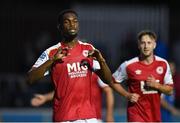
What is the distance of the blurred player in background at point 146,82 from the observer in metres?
8.73

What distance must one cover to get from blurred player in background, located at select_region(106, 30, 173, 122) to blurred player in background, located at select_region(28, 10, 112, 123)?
1.68 metres

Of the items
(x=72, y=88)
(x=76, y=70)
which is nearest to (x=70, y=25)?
(x=76, y=70)

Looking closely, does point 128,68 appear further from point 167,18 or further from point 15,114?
point 167,18

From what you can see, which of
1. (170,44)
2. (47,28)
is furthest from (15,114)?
(170,44)

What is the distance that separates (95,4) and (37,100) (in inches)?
318

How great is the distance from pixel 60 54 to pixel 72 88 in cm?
37

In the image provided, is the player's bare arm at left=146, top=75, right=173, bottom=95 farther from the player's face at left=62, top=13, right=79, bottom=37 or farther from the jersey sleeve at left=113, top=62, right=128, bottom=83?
the player's face at left=62, top=13, right=79, bottom=37

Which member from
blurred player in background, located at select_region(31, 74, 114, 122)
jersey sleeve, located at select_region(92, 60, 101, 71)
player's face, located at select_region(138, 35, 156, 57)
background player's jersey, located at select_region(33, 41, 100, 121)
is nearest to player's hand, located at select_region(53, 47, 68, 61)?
background player's jersey, located at select_region(33, 41, 100, 121)

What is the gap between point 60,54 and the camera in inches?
269

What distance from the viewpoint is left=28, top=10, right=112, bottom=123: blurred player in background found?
6.95 meters

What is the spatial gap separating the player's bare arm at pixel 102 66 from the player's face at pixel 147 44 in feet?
6.13

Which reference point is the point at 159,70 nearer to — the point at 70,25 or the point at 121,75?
the point at 121,75

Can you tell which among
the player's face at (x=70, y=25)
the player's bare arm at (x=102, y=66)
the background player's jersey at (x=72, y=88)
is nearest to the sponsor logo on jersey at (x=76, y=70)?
the background player's jersey at (x=72, y=88)

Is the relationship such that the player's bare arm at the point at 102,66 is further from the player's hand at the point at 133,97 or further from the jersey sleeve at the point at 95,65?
the player's hand at the point at 133,97
